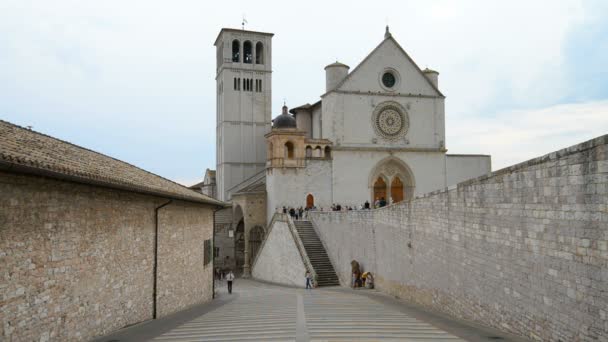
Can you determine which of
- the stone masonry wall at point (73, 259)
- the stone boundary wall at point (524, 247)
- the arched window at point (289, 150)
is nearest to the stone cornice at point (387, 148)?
the arched window at point (289, 150)

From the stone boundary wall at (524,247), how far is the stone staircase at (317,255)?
11136mm

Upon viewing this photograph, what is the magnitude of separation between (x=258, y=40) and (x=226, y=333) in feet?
146

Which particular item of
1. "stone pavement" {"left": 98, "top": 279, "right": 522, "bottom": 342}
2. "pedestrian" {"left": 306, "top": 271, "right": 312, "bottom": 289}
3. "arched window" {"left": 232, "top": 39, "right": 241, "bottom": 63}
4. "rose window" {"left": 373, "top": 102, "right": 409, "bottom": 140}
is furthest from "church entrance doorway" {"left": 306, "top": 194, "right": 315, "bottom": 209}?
"stone pavement" {"left": 98, "top": 279, "right": 522, "bottom": 342}

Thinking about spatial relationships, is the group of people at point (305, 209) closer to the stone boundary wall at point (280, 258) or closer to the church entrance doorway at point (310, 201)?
the church entrance doorway at point (310, 201)

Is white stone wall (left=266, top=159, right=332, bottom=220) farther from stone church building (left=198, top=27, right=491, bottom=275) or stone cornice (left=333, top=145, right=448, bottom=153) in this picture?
stone cornice (left=333, top=145, right=448, bottom=153)

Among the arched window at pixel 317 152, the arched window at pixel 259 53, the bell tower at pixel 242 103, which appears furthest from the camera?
the arched window at pixel 259 53

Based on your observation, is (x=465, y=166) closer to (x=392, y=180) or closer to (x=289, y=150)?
(x=392, y=180)

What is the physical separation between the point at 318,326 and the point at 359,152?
97.6 ft

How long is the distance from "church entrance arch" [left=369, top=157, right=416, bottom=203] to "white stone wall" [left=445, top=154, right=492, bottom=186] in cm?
376

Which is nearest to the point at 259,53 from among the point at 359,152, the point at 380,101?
the point at 380,101

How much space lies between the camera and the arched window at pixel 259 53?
53875 millimetres

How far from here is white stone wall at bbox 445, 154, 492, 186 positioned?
45.4 metres

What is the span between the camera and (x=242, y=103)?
5238 centimetres

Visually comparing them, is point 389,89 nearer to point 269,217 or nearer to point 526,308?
point 269,217
